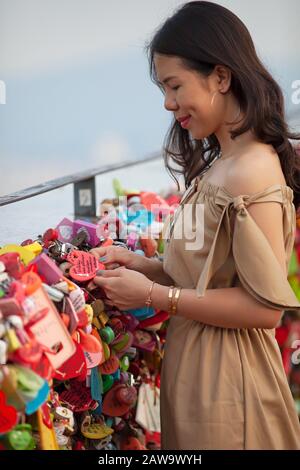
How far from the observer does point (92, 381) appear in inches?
61.0

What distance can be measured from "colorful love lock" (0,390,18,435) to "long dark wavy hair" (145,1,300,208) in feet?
2.69

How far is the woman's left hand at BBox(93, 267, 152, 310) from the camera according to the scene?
149 centimetres

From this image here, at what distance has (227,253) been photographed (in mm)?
1470

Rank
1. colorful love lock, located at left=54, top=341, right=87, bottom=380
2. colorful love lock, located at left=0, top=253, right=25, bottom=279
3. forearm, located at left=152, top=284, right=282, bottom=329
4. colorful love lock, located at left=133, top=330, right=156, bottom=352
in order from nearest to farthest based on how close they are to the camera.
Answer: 1. colorful love lock, located at left=0, top=253, right=25, bottom=279
2. colorful love lock, located at left=54, top=341, right=87, bottom=380
3. forearm, located at left=152, top=284, right=282, bottom=329
4. colorful love lock, located at left=133, top=330, right=156, bottom=352

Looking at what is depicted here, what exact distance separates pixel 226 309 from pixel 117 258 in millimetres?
361

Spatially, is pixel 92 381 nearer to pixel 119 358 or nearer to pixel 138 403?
pixel 119 358

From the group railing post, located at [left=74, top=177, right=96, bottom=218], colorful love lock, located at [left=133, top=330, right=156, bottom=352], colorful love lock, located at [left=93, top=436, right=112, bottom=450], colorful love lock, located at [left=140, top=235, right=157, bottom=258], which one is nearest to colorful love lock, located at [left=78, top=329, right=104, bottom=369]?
colorful love lock, located at [left=93, top=436, right=112, bottom=450]

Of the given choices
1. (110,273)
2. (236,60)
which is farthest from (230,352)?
(236,60)

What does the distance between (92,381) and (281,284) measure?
503 millimetres

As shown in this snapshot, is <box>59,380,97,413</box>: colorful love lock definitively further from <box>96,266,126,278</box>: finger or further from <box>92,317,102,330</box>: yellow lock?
<box>96,266,126,278</box>: finger

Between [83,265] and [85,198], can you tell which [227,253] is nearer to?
[83,265]

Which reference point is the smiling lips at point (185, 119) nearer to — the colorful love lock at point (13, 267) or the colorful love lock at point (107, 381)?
the colorful love lock at point (13, 267)

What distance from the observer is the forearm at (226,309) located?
143cm
